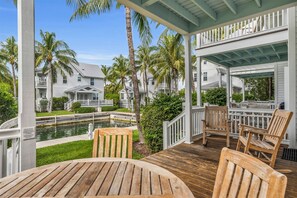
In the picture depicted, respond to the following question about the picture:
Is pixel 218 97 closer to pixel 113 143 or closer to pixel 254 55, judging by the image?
pixel 254 55

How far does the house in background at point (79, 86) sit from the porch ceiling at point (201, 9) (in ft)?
73.2

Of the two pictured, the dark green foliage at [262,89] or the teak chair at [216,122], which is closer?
the teak chair at [216,122]

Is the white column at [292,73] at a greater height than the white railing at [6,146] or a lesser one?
greater

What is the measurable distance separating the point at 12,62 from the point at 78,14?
19.5 m

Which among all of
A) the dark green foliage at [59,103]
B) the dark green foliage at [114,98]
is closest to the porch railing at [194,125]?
the dark green foliage at [59,103]

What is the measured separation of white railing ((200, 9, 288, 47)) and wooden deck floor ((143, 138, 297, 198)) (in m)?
3.68

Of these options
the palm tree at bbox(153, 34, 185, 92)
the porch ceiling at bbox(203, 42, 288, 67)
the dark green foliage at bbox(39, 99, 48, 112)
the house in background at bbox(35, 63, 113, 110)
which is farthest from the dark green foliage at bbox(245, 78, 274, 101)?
the dark green foliage at bbox(39, 99, 48, 112)

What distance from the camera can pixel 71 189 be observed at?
1.26 meters

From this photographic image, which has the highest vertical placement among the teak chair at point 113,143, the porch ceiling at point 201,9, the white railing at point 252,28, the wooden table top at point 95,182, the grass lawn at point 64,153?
the white railing at point 252,28

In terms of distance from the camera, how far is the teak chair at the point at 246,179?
77 cm

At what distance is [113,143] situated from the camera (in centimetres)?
214

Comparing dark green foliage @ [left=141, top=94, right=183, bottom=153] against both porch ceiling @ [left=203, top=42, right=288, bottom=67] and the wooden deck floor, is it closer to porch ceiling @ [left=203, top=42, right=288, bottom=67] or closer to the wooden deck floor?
the wooden deck floor

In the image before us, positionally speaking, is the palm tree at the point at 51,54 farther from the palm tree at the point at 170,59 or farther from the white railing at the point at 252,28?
the white railing at the point at 252,28

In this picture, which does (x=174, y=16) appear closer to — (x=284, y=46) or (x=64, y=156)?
(x=284, y=46)
